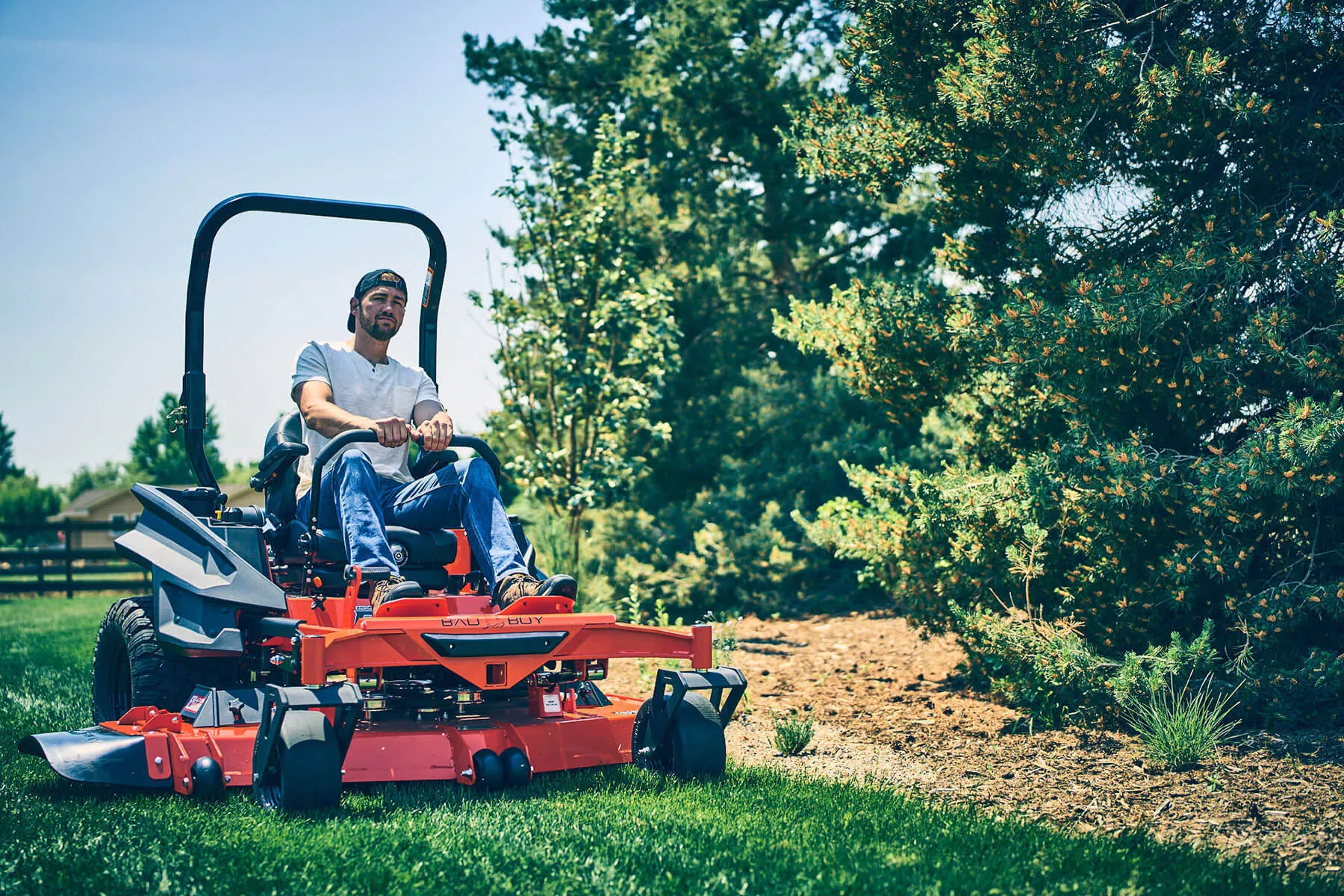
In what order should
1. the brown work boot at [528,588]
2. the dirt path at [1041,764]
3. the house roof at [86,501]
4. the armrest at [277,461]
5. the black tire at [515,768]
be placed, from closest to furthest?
the dirt path at [1041,764] < the black tire at [515,768] < the brown work boot at [528,588] < the armrest at [277,461] < the house roof at [86,501]

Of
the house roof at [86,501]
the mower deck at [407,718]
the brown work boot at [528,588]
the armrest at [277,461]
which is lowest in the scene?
the mower deck at [407,718]

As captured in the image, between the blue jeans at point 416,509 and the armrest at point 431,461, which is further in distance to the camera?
the armrest at point 431,461

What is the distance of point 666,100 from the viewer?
46.8 feet

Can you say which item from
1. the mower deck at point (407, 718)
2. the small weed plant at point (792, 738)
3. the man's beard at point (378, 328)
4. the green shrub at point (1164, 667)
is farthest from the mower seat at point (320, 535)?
the green shrub at point (1164, 667)

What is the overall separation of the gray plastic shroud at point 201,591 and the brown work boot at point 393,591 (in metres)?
0.51

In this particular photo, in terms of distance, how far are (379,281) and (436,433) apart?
1.03 meters

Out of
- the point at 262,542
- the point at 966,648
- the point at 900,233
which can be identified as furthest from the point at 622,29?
the point at 262,542

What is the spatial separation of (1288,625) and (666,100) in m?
10.2

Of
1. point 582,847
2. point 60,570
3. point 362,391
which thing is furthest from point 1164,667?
point 60,570

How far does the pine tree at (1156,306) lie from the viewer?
5.88m

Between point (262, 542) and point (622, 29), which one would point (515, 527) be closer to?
point (262, 542)

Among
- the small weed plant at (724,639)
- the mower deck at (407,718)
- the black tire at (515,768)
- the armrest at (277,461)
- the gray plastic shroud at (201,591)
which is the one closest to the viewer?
the mower deck at (407,718)

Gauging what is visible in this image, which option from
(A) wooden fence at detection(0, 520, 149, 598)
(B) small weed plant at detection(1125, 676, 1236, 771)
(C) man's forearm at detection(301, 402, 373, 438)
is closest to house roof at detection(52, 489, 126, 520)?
(A) wooden fence at detection(0, 520, 149, 598)

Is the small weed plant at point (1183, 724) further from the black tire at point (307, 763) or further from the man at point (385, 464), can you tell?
the black tire at point (307, 763)
